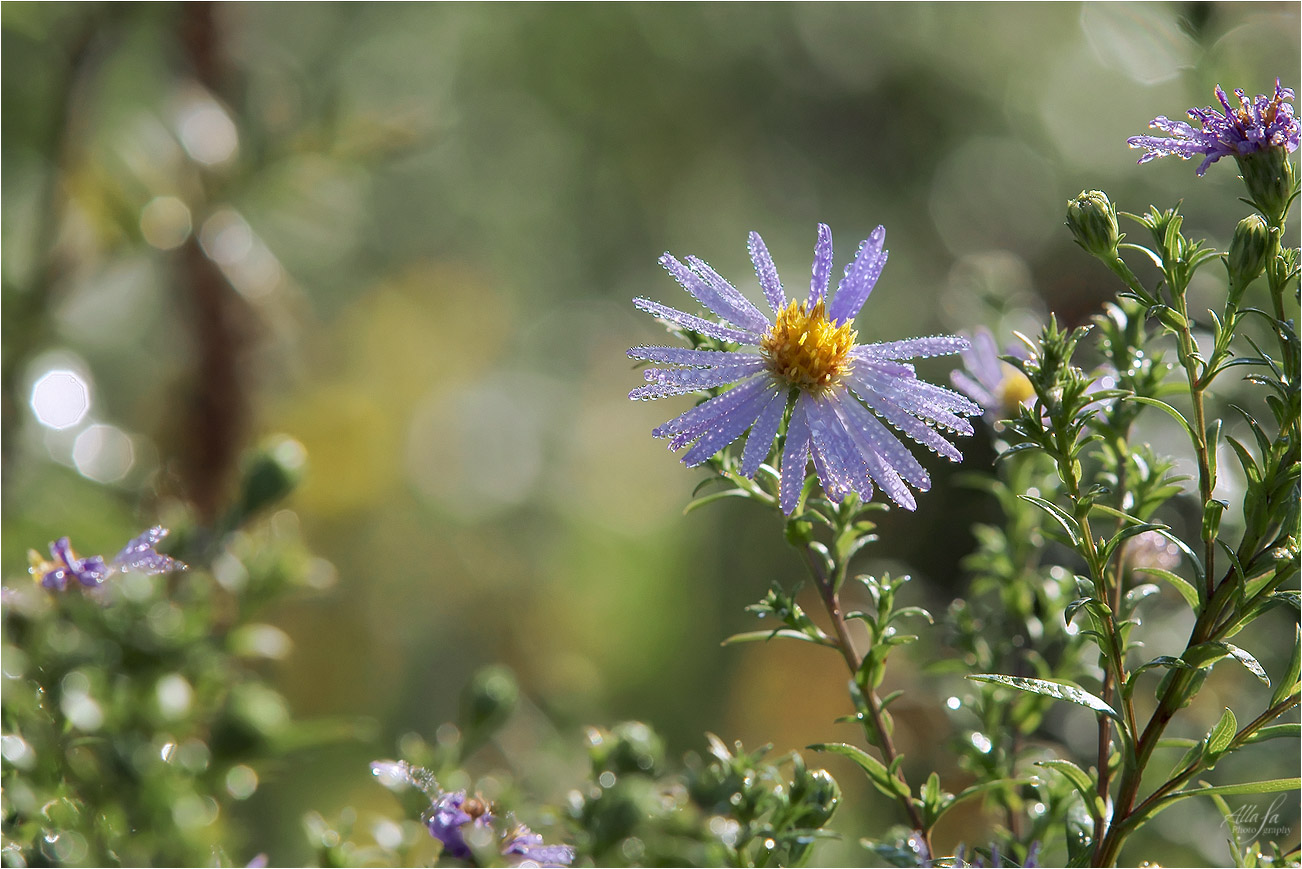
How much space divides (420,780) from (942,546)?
897mm

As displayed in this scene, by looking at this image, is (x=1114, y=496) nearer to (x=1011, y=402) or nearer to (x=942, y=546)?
(x=1011, y=402)

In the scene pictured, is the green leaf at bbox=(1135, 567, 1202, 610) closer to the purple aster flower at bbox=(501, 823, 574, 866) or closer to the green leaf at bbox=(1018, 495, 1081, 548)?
the green leaf at bbox=(1018, 495, 1081, 548)

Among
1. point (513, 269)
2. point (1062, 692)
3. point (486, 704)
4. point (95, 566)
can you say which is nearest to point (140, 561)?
point (95, 566)

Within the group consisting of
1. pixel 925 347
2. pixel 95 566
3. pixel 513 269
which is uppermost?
pixel 513 269

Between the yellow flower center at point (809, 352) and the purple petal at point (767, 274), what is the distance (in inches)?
0.7

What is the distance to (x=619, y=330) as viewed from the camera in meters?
1.73

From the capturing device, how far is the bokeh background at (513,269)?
85 cm

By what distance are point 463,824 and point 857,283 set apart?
0.90ft

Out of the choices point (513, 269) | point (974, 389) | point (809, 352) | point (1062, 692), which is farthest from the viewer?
point (513, 269)

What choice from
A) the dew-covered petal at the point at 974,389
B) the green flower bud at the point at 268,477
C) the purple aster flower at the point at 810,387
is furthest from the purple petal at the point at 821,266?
the green flower bud at the point at 268,477

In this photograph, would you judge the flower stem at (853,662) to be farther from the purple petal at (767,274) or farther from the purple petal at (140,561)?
the purple petal at (140,561)

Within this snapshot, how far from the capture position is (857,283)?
1.47 ft

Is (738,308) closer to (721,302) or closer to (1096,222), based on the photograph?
(721,302)

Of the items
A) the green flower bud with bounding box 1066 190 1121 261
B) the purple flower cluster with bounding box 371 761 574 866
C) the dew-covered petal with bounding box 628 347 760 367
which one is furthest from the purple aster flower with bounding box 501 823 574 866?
the green flower bud with bounding box 1066 190 1121 261
